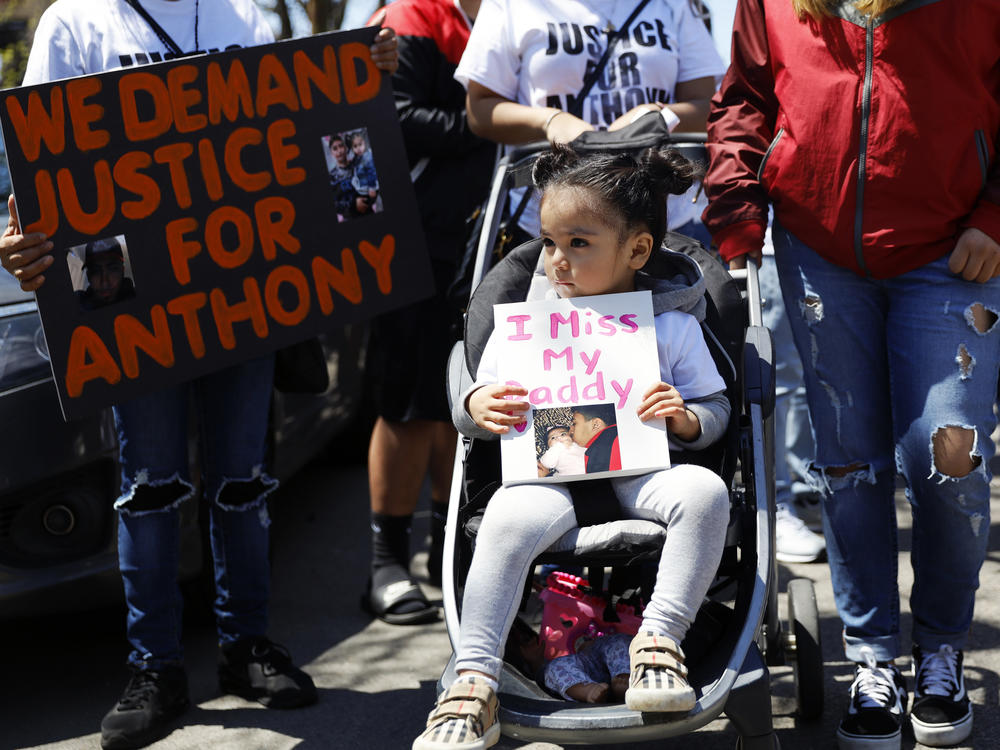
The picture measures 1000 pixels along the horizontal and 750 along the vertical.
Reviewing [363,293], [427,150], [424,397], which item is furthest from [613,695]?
[427,150]

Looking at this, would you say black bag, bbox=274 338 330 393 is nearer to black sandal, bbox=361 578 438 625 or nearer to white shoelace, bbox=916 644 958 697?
black sandal, bbox=361 578 438 625

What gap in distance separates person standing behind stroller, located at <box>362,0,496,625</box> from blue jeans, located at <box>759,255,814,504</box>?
1.40 meters

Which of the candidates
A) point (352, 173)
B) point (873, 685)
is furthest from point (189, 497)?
point (873, 685)

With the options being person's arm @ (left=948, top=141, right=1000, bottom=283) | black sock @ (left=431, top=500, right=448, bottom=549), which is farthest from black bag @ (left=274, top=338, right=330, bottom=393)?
person's arm @ (left=948, top=141, right=1000, bottom=283)

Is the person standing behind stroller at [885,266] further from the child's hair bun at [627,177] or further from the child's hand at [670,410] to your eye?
the child's hand at [670,410]

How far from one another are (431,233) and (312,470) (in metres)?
2.41

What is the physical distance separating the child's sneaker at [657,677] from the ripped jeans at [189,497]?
4.62ft

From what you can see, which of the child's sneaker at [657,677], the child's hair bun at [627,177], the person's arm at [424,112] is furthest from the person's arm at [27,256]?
the child's sneaker at [657,677]

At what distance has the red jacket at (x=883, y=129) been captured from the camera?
2729 mm

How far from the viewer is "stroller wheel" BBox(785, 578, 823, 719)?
3.10m

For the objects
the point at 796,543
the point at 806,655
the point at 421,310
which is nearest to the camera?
the point at 806,655

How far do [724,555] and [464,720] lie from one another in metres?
0.74

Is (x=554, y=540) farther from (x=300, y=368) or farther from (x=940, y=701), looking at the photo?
(x=300, y=368)

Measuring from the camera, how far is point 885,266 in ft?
9.43
